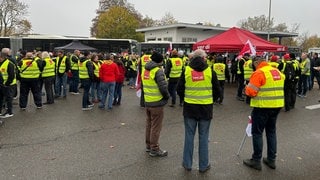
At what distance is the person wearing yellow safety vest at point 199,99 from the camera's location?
5.28m

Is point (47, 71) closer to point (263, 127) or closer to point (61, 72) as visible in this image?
point (61, 72)

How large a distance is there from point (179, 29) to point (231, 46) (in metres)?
25.3

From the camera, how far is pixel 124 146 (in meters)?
6.70

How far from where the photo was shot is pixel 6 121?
28.8ft

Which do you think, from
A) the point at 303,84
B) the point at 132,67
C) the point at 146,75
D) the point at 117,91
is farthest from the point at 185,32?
the point at 146,75

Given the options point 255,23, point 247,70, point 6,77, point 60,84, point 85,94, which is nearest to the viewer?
point 6,77

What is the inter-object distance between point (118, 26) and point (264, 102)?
149 ft

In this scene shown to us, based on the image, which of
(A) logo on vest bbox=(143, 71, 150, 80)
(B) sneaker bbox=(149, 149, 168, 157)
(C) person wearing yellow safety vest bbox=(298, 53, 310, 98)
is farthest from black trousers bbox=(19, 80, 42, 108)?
(C) person wearing yellow safety vest bbox=(298, 53, 310, 98)

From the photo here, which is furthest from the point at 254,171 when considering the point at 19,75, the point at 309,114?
the point at 19,75

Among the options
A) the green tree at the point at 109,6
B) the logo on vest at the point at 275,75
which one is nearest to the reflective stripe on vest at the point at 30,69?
the logo on vest at the point at 275,75

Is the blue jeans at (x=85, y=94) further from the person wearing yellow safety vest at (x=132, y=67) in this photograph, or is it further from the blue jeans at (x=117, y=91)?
the person wearing yellow safety vest at (x=132, y=67)

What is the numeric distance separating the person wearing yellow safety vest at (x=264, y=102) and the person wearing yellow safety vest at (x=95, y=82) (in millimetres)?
6724

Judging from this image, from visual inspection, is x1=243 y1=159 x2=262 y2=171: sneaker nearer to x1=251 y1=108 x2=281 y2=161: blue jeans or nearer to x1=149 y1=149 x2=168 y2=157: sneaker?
x1=251 y1=108 x2=281 y2=161: blue jeans

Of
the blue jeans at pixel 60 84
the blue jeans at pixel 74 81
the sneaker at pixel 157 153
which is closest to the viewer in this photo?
the sneaker at pixel 157 153
